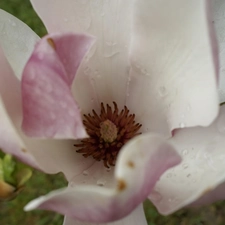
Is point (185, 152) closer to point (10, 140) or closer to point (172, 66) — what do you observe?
point (172, 66)

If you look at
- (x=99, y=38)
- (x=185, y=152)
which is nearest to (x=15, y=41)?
(x=99, y=38)

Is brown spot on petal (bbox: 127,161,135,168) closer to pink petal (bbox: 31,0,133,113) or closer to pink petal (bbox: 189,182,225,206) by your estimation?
pink petal (bbox: 189,182,225,206)

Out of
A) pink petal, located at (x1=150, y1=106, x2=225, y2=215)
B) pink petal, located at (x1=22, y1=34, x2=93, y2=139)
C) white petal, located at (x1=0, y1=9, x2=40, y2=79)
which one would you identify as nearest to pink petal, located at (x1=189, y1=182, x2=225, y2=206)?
pink petal, located at (x1=150, y1=106, x2=225, y2=215)

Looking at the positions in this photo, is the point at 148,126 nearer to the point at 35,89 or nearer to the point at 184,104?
the point at 184,104

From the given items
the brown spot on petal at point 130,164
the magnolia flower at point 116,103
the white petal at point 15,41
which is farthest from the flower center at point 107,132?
the brown spot on petal at point 130,164

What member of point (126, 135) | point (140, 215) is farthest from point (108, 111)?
point (140, 215)

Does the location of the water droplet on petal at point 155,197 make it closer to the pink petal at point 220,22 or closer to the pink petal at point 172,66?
the pink petal at point 172,66
